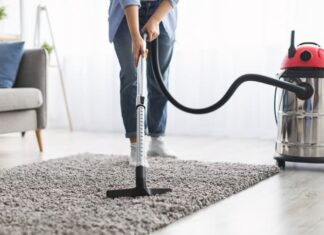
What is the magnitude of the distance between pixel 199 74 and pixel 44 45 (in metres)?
1.27

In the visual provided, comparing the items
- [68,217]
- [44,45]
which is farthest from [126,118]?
[44,45]

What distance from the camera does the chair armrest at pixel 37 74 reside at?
3.04 metres

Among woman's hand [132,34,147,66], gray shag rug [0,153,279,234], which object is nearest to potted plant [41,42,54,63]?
gray shag rug [0,153,279,234]

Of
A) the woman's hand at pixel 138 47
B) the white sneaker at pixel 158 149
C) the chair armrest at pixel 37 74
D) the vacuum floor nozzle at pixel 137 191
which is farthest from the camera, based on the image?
the chair armrest at pixel 37 74

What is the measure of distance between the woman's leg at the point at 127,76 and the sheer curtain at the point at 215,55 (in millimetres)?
1308

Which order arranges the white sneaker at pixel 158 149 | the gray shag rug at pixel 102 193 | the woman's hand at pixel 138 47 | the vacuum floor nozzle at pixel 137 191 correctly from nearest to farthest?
1. the gray shag rug at pixel 102 193
2. the vacuum floor nozzle at pixel 137 191
3. the woman's hand at pixel 138 47
4. the white sneaker at pixel 158 149

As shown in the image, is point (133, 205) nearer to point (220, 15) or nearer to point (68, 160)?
point (68, 160)

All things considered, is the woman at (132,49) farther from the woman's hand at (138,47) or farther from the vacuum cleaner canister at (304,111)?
the vacuum cleaner canister at (304,111)

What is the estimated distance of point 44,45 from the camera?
4.15 meters

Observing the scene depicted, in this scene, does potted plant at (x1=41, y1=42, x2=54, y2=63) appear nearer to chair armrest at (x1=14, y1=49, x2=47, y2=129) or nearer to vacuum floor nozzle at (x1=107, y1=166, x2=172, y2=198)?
chair armrest at (x1=14, y1=49, x2=47, y2=129)

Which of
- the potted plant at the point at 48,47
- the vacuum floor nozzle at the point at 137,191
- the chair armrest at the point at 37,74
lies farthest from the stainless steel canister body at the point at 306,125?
the potted plant at the point at 48,47

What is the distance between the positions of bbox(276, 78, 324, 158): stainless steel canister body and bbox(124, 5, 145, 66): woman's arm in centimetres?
74

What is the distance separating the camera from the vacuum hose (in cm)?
178

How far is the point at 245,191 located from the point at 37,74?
5.28 ft
